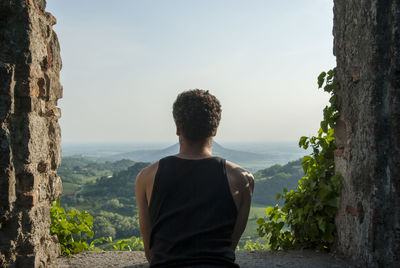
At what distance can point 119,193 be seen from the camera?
13.2 meters

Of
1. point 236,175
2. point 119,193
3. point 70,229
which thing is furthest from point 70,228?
point 119,193

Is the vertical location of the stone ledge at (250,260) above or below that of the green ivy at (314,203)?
below

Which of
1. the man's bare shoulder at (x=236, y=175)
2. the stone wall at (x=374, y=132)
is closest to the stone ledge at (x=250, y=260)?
the stone wall at (x=374, y=132)

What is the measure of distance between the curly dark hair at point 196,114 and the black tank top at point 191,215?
16cm

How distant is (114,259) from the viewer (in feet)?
10.8

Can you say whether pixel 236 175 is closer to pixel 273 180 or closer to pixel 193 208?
pixel 193 208

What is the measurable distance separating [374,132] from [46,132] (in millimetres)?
2487

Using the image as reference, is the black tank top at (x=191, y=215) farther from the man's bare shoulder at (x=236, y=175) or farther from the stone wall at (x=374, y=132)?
the stone wall at (x=374, y=132)

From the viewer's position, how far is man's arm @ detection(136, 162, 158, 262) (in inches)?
78.5

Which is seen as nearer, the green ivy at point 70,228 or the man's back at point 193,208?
the man's back at point 193,208

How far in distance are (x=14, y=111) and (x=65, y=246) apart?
1.51 m

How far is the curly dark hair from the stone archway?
120 cm

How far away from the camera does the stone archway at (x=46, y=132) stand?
7.89 feet

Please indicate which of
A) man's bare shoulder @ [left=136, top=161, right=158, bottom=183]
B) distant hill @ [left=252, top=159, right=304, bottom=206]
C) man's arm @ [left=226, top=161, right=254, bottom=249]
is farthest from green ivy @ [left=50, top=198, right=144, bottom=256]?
distant hill @ [left=252, top=159, right=304, bottom=206]
